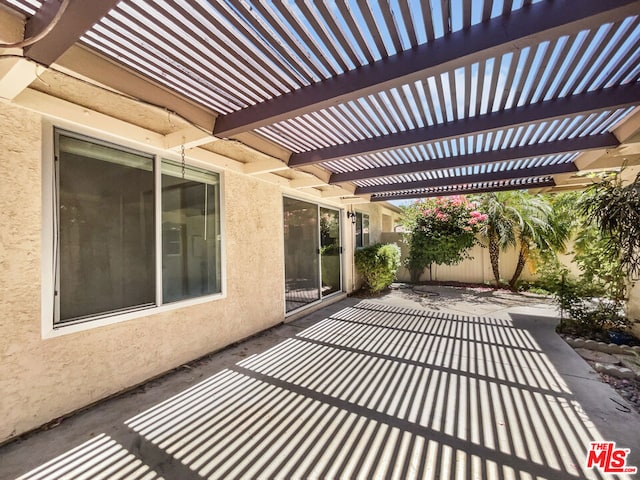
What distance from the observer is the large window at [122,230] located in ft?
9.18

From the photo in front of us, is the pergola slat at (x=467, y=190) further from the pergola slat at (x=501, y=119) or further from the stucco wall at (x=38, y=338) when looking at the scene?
the stucco wall at (x=38, y=338)

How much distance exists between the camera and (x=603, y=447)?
2229mm

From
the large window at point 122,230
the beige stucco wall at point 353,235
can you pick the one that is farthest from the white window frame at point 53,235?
the beige stucco wall at point 353,235

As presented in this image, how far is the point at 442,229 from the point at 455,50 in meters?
8.72

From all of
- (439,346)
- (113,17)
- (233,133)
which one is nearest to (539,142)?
(439,346)

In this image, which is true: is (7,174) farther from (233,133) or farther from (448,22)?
(448,22)

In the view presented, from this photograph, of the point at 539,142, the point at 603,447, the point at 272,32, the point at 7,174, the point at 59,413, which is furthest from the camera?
the point at 539,142

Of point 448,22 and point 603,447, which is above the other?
point 448,22

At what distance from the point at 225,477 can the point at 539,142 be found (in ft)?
17.1

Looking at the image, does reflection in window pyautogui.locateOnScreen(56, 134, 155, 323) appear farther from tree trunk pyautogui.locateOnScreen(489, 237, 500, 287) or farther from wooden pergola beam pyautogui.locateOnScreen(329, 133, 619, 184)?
tree trunk pyautogui.locateOnScreen(489, 237, 500, 287)

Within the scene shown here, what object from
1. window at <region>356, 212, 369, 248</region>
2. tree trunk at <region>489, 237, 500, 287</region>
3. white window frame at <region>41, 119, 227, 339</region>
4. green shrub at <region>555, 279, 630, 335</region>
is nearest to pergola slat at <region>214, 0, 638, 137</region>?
white window frame at <region>41, 119, 227, 339</region>

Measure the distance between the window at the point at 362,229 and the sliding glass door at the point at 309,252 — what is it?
161 cm

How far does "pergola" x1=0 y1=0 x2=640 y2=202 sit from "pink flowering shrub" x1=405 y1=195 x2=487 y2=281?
5820mm

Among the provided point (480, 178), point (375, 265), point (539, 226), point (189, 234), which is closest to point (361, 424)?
point (189, 234)
